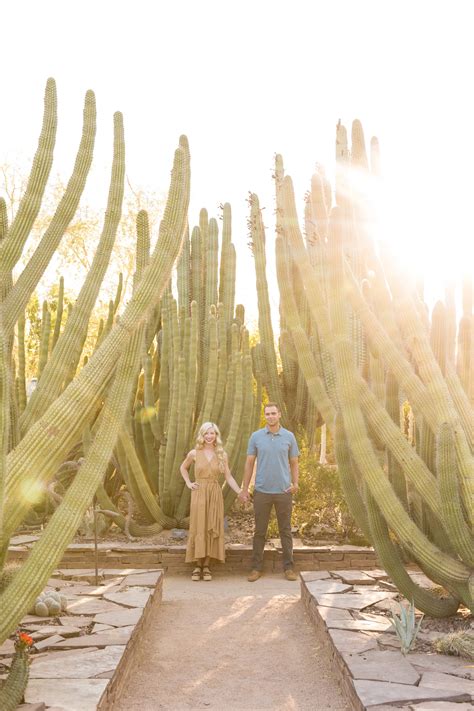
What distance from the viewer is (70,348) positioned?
4.79 m

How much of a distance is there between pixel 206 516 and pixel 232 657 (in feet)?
8.99

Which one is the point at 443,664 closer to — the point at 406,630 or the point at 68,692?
the point at 406,630

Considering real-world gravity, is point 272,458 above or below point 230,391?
below

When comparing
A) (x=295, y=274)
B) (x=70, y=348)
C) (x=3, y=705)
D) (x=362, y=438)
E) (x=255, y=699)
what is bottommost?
(x=255, y=699)

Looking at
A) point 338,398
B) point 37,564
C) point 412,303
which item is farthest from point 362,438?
point 37,564

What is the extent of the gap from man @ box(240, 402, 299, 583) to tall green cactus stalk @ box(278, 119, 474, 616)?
7.82ft

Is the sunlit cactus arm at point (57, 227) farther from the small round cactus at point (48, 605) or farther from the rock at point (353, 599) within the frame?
the rock at point (353, 599)

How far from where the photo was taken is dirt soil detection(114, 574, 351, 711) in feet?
16.1

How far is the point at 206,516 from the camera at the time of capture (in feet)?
27.8

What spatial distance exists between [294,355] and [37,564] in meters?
7.66

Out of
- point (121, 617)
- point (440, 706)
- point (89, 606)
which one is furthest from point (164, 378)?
point (440, 706)

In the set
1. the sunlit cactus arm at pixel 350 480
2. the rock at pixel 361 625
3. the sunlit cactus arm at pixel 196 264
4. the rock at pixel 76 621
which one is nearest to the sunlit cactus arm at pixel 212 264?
the sunlit cactus arm at pixel 196 264

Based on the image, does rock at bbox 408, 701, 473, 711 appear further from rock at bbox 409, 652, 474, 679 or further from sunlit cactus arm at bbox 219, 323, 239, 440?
sunlit cactus arm at bbox 219, 323, 239, 440

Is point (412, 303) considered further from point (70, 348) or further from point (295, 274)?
point (295, 274)
